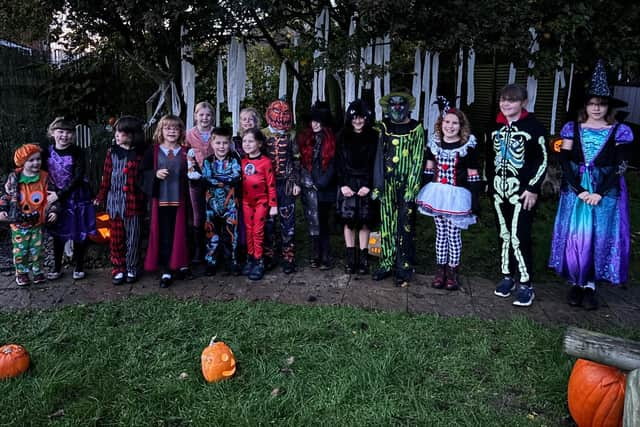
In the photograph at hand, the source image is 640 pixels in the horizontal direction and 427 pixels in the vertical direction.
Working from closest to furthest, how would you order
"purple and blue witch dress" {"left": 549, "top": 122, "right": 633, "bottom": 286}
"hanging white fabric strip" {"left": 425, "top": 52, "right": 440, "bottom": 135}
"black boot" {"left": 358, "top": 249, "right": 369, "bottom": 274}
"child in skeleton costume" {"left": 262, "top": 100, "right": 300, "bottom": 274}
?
"purple and blue witch dress" {"left": 549, "top": 122, "right": 633, "bottom": 286} → "child in skeleton costume" {"left": 262, "top": 100, "right": 300, "bottom": 274} → "black boot" {"left": 358, "top": 249, "right": 369, "bottom": 274} → "hanging white fabric strip" {"left": 425, "top": 52, "right": 440, "bottom": 135}

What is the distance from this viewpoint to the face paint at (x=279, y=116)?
208 inches

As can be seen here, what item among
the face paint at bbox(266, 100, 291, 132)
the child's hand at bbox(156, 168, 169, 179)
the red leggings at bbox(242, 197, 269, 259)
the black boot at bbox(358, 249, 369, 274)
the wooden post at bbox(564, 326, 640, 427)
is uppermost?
the face paint at bbox(266, 100, 291, 132)

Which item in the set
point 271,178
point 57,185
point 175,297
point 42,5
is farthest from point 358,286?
point 42,5

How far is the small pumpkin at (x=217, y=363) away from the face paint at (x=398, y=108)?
8.78ft

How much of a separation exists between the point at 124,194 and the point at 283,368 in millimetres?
2510

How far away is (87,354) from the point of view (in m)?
3.77

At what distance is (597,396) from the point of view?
2.90 meters

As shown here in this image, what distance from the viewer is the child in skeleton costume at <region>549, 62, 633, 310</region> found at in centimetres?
438

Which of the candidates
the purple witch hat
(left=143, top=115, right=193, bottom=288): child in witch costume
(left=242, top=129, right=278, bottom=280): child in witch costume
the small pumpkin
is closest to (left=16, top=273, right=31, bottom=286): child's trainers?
(left=143, top=115, right=193, bottom=288): child in witch costume


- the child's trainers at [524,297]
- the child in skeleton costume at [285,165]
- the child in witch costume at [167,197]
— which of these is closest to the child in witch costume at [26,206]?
the child in witch costume at [167,197]

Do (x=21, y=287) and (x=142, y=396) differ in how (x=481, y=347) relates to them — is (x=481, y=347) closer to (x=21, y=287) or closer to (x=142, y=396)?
(x=142, y=396)

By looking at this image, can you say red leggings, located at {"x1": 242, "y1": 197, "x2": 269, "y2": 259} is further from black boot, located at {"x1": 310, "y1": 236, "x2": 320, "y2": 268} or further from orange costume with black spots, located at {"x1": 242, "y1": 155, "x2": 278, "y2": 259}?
black boot, located at {"x1": 310, "y1": 236, "x2": 320, "y2": 268}

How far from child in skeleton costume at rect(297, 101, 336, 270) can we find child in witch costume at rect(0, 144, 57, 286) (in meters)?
2.42

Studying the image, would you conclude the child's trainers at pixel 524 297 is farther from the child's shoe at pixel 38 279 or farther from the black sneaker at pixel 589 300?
the child's shoe at pixel 38 279
